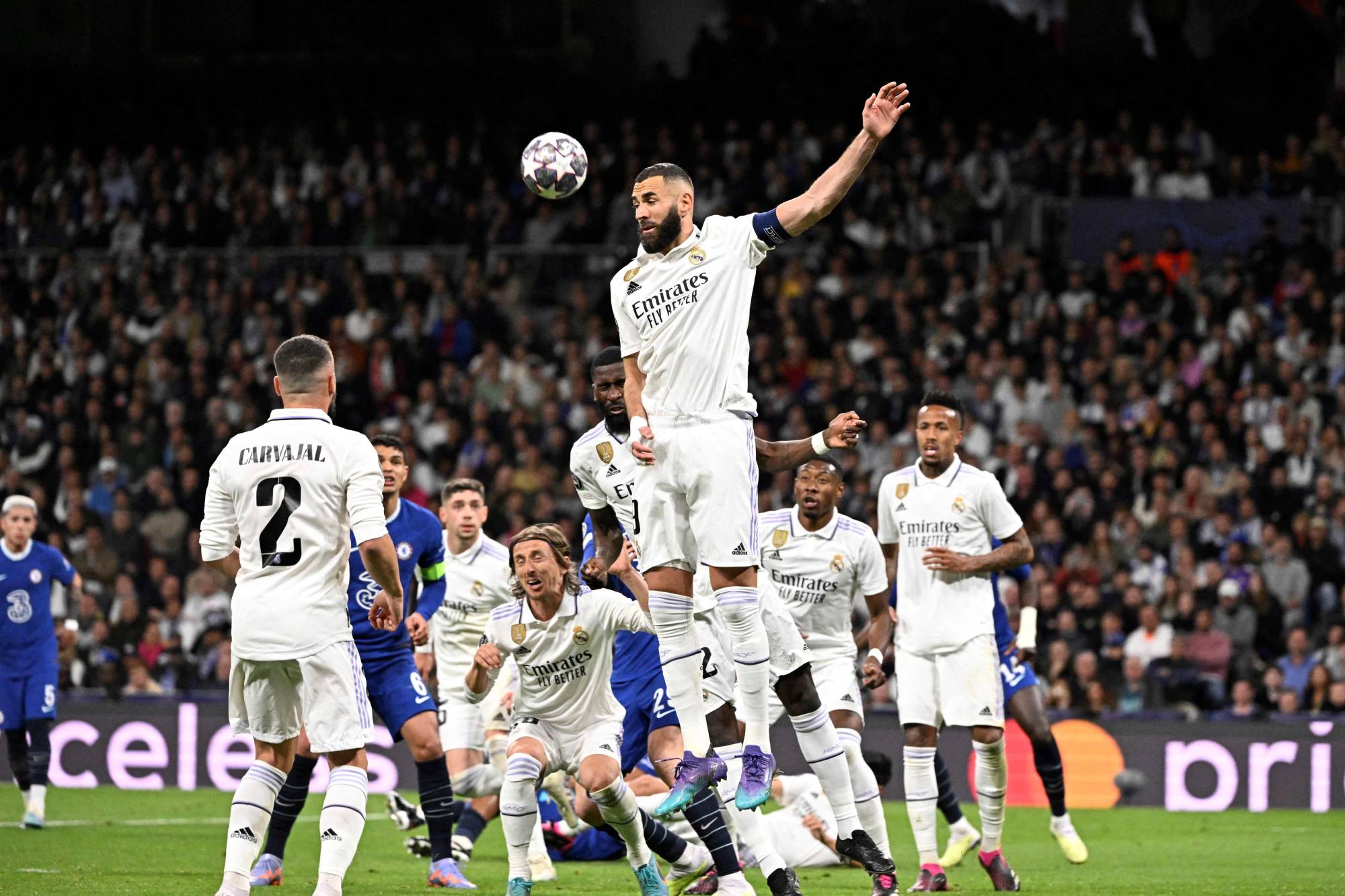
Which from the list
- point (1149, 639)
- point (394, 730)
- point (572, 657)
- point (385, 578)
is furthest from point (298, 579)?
point (1149, 639)

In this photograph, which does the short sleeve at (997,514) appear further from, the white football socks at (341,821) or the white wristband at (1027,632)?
the white football socks at (341,821)

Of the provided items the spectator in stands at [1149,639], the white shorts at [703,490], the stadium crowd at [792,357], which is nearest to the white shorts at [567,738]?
the white shorts at [703,490]

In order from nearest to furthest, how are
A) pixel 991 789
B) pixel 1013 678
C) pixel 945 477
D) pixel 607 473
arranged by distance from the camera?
pixel 607 473, pixel 991 789, pixel 945 477, pixel 1013 678

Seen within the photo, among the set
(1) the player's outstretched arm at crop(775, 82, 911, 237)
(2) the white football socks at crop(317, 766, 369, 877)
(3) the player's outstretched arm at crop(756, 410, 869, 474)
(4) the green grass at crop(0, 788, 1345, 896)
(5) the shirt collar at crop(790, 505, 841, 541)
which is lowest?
(4) the green grass at crop(0, 788, 1345, 896)

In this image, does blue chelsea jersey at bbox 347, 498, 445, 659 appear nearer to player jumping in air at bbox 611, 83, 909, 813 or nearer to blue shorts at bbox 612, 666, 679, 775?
blue shorts at bbox 612, 666, 679, 775

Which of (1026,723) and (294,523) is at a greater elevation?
(294,523)

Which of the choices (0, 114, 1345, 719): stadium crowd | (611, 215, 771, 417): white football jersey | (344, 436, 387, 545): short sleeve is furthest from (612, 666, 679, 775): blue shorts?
(0, 114, 1345, 719): stadium crowd

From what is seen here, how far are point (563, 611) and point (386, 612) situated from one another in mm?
1536

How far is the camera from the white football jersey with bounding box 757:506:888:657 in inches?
449

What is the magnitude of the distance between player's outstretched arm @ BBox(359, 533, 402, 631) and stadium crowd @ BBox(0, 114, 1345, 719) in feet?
33.4

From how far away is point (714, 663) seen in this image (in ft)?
31.1

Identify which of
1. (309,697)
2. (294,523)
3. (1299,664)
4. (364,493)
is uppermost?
(364,493)

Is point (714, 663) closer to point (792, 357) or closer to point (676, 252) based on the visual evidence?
point (676, 252)

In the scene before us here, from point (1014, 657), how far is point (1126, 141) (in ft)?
42.3
